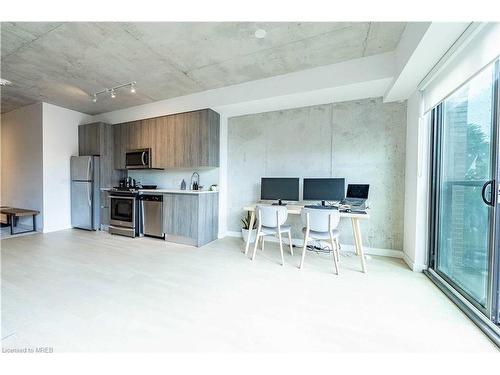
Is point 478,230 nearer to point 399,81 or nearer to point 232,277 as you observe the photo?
point 399,81

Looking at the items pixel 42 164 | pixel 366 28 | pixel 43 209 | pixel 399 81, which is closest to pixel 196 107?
pixel 366 28

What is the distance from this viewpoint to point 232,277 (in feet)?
→ 7.96

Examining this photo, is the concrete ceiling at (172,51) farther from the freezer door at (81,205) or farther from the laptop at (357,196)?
the freezer door at (81,205)

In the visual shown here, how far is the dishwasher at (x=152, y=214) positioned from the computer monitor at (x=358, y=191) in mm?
3276

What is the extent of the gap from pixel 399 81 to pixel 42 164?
251 inches

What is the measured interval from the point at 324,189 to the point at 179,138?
279cm

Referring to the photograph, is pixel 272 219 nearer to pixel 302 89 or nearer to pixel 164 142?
pixel 302 89

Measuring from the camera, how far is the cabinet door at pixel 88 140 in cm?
461

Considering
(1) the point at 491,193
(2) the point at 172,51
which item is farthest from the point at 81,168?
(1) the point at 491,193

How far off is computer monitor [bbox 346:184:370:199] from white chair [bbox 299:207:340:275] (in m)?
0.66

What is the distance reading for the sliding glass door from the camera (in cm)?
168

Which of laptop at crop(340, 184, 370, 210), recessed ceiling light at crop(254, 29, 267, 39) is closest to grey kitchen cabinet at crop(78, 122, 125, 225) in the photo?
recessed ceiling light at crop(254, 29, 267, 39)

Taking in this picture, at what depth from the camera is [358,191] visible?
307 cm

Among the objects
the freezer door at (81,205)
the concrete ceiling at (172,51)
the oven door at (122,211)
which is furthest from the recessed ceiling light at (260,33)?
the freezer door at (81,205)
